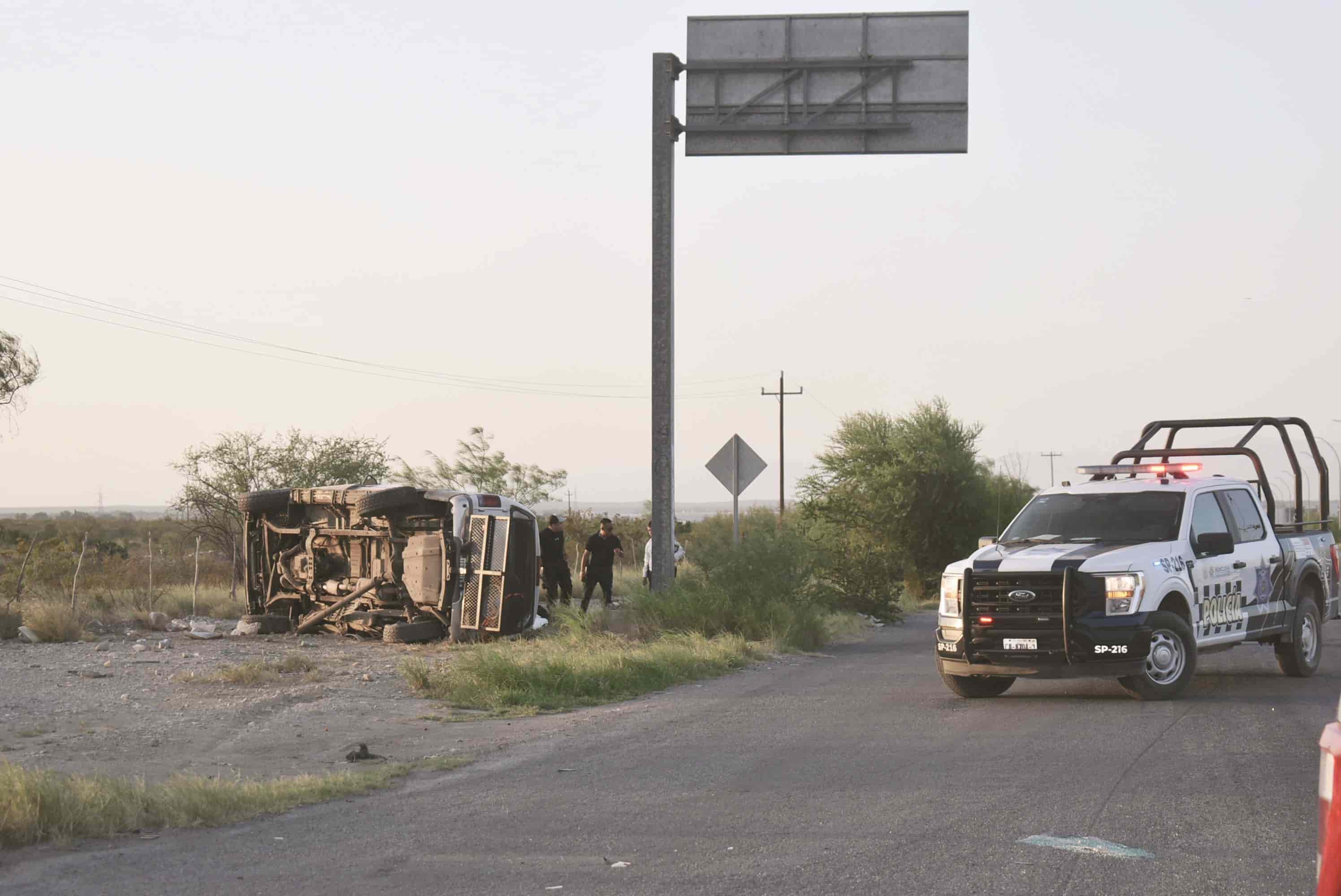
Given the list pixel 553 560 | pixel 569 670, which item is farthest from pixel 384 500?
pixel 553 560

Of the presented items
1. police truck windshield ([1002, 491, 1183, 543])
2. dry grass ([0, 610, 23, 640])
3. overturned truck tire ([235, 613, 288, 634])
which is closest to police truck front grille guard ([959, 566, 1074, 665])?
police truck windshield ([1002, 491, 1183, 543])

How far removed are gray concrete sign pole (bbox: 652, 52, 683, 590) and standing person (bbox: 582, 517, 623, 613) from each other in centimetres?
472

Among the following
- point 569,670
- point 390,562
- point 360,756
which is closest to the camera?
point 360,756

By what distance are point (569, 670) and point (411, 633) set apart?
18.0 ft

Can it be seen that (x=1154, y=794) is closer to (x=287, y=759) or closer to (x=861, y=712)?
(x=861, y=712)

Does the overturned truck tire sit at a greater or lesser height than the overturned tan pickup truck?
lesser

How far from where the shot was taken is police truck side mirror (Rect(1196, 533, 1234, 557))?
42.3ft

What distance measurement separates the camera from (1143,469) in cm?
1418

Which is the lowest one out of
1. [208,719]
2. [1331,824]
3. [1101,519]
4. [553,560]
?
[208,719]

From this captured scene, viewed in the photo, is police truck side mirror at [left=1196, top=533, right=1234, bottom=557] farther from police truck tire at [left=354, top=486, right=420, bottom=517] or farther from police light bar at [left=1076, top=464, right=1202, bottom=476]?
police truck tire at [left=354, top=486, right=420, bottom=517]

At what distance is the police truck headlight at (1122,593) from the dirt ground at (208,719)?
15.8ft

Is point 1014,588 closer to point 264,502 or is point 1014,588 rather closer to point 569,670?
point 569,670

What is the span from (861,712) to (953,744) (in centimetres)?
189

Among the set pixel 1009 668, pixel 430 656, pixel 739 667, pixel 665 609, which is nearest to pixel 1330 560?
pixel 1009 668
